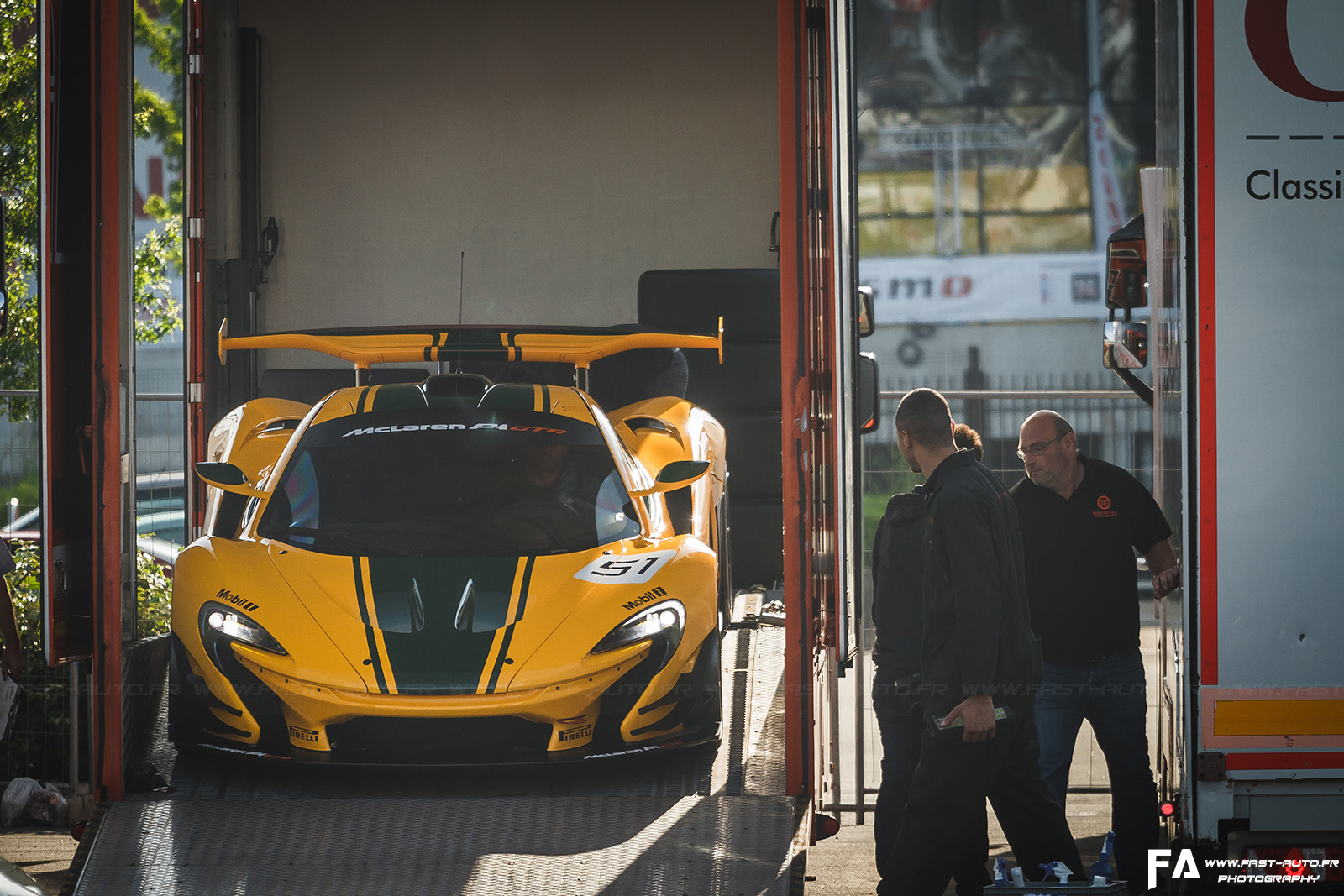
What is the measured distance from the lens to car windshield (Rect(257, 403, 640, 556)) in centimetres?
538

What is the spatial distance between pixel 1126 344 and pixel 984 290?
1718 centimetres

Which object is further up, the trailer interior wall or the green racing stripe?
the trailer interior wall

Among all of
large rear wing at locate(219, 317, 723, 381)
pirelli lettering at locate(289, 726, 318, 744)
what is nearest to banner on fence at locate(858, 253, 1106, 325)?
large rear wing at locate(219, 317, 723, 381)

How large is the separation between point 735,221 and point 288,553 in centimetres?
420

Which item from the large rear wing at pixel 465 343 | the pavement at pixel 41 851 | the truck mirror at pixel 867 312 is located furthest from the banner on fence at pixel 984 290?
the pavement at pixel 41 851

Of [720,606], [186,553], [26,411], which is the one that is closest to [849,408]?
[720,606]

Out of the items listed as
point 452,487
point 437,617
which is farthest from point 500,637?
point 452,487

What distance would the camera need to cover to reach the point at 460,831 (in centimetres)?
432

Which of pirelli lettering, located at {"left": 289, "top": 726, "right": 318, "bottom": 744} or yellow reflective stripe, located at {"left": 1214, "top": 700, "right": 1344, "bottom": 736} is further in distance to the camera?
pirelli lettering, located at {"left": 289, "top": 726, "right": 318, "bottom": 744}

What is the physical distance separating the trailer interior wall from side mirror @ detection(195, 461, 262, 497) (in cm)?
321

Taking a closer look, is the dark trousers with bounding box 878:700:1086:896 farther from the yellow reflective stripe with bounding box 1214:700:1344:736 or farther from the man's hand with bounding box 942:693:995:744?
the yellow reflective stripe with bounding box 1214:700:1344:736

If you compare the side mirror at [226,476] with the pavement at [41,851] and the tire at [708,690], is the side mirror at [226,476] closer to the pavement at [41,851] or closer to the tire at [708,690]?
the pavement at [41,851]

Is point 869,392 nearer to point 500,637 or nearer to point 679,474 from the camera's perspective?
point 679,474

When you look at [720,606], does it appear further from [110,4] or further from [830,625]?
[110,4]
